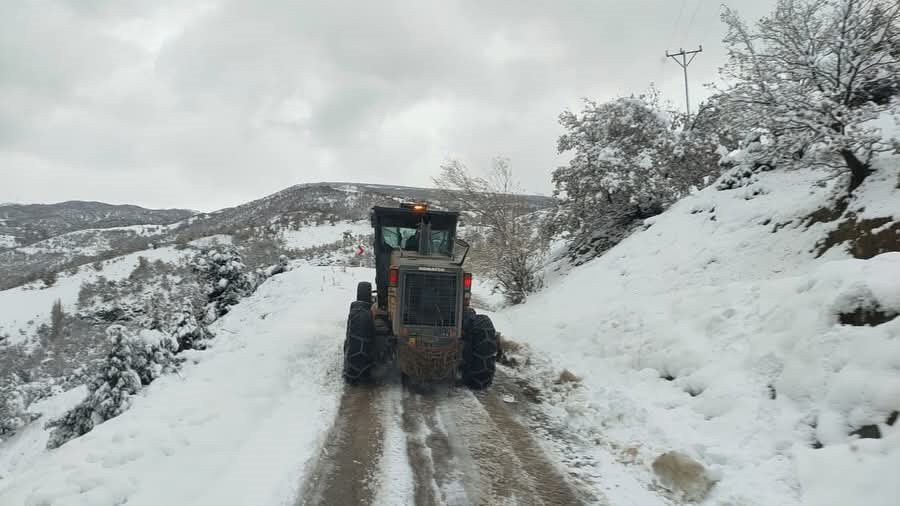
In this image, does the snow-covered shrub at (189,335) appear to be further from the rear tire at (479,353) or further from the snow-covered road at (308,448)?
the rear tire at (479,353)

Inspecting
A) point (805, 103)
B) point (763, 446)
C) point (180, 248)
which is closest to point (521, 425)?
point (763, 446)

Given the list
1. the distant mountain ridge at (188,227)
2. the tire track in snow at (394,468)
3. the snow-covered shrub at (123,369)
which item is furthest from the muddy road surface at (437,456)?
the distant mountain ridge at (188,227)

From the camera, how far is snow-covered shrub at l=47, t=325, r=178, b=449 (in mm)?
10789

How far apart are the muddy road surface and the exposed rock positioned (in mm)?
711

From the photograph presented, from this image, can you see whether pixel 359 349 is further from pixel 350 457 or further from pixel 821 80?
pixel 821 80

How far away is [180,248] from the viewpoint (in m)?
55.0

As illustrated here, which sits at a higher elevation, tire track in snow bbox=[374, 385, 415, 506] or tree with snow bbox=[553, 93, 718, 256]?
tree with snow bbox=[553, 93, 718, 256]

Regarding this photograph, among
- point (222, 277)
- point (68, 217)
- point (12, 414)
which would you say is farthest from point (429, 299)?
point (68, 217)

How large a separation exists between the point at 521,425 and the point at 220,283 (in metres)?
16.6

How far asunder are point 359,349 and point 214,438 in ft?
7.79

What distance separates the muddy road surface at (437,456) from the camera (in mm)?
4285

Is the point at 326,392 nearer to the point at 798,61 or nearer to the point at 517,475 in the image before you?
the point at 517,475

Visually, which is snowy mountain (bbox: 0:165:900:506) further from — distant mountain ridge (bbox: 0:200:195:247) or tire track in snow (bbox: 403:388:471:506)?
distant mountain ridge (bbox: 0:200:195:247)

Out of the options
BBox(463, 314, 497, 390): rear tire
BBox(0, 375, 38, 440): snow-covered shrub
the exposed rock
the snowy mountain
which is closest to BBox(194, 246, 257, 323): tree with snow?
the snowy mountain
